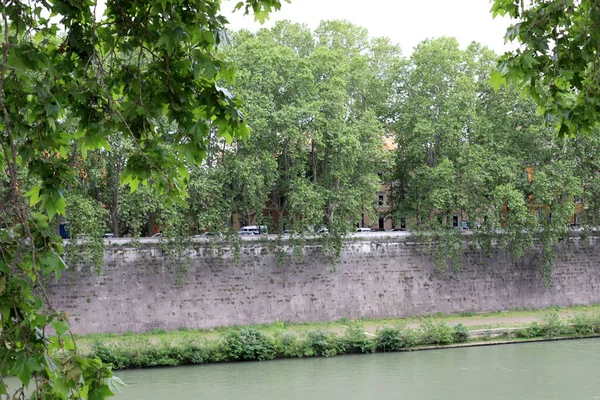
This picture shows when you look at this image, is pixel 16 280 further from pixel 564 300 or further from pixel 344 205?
pixel 564 300

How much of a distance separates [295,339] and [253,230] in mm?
7825

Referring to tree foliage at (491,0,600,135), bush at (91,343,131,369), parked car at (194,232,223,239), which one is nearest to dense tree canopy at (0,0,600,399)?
parked car at (194,232,223,239)

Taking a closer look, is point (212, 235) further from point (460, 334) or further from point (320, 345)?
point (460, 334)

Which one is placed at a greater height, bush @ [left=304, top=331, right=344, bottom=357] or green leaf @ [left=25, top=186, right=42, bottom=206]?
green leaf @ [left=25, top=186, right=42, bottom=206]

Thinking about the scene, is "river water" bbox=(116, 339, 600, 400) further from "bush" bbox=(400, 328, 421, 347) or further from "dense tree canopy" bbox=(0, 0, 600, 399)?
"dense tree canopy" bbox=(0, 0, 600, 399)

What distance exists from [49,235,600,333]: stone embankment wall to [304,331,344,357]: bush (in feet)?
12.0

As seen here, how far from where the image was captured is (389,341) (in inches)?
723

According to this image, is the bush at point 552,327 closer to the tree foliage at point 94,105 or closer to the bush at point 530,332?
the bush at point 530,332

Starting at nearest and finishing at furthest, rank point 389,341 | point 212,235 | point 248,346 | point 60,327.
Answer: point 60,327
point 248,346
point 389,341
point 212,235

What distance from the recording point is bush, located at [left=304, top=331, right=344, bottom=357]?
17750 mm

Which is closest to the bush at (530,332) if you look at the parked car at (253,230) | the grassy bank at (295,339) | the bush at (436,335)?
the grassy bank at (295,339)

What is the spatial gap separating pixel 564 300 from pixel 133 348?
13852 mm

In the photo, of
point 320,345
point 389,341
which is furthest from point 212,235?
point 389,341

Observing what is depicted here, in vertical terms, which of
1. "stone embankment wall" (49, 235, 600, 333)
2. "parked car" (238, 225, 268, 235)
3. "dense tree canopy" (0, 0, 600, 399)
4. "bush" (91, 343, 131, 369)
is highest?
"dense tree canopy" (0, 0, 600, 399)
